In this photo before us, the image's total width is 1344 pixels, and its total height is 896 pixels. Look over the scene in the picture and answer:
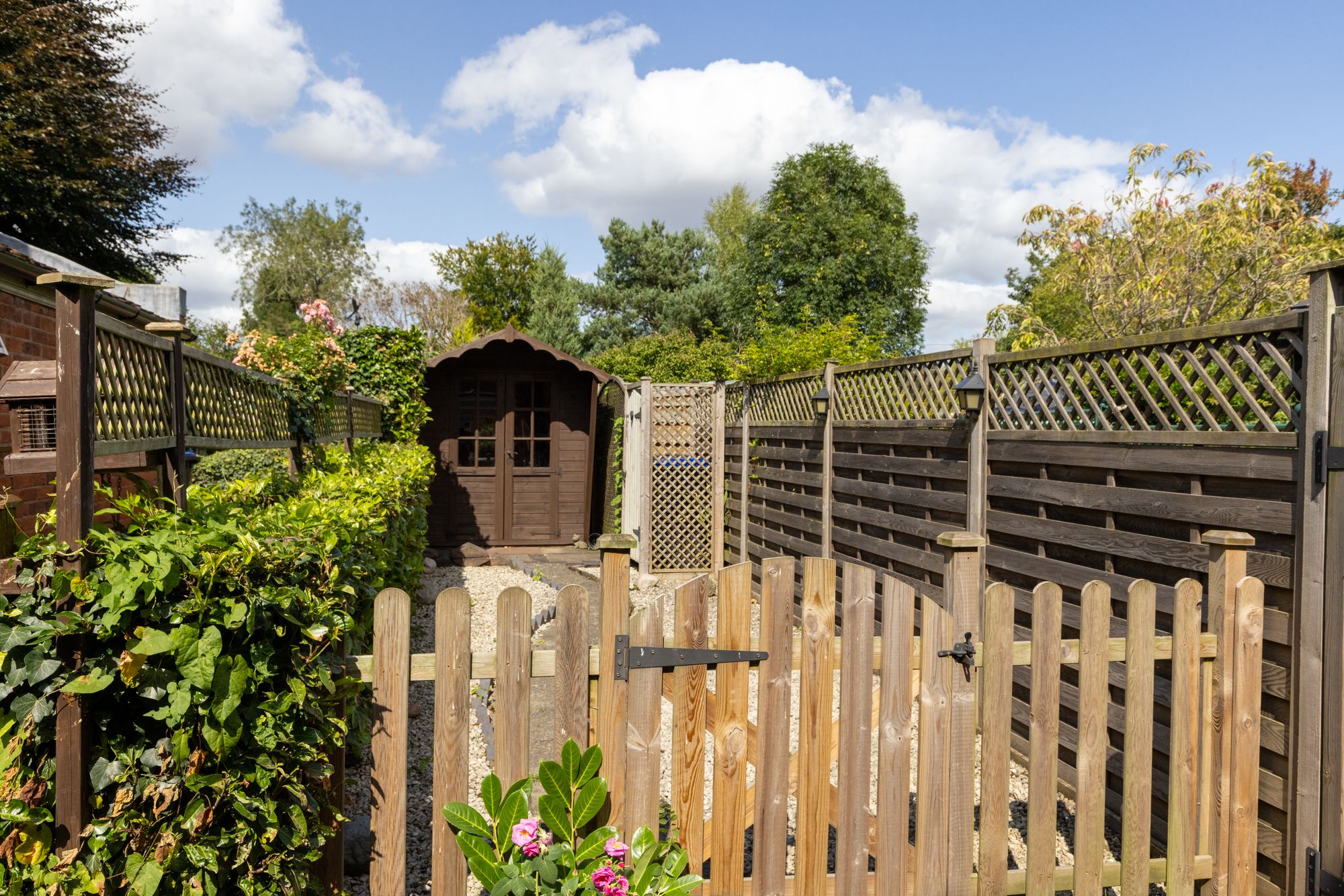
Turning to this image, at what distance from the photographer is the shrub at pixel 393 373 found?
10039mm

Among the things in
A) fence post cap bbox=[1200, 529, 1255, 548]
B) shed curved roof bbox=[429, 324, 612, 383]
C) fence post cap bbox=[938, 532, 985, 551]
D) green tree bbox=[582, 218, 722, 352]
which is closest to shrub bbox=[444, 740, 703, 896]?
fence post cap bbox=[938, 532, 985, 551]

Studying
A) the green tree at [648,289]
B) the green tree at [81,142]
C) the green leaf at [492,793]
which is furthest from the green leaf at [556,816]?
the green tree at [648,289]

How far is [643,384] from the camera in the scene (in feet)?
30.8

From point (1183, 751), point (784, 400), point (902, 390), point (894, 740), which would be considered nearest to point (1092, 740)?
point (1183, 751)

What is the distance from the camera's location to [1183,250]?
9609 mm

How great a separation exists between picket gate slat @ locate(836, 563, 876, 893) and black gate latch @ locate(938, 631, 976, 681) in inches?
9.6

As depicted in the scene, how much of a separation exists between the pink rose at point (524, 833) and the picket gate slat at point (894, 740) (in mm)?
988

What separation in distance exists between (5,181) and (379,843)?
64.6 feet

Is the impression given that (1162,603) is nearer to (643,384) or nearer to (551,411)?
(643,384)

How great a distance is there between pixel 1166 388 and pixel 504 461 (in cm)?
936

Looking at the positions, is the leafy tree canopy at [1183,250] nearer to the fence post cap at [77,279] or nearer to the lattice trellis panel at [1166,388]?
the lattice trellis panel at [1166,388]

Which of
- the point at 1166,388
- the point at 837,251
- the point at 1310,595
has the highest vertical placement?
the point at 837,251

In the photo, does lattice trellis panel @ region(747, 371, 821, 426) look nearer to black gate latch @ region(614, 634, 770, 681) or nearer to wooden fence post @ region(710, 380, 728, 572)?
wooden fence post @ region(710, 380, 728, 572)

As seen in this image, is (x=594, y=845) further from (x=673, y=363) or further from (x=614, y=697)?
(x=673, y=363)
